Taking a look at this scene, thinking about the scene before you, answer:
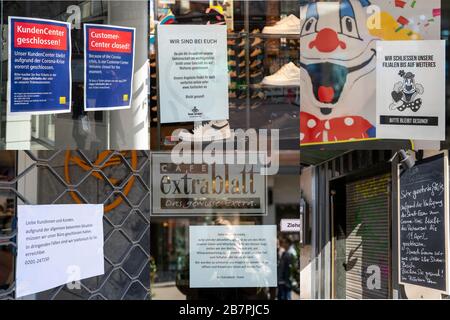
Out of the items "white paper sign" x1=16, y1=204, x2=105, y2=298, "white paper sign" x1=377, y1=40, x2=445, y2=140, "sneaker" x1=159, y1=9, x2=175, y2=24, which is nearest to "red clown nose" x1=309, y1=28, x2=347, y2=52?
"white paper sign" x1=377, y1=40, x2=445, y2=140

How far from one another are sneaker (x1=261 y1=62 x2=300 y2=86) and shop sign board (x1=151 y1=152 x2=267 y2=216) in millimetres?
464

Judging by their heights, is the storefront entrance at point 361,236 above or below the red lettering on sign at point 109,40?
below

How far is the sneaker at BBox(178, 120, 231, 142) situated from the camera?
3863mm

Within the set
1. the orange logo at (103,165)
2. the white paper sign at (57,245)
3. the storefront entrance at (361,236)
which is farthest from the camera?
A: the storefront entrance at (361,236)

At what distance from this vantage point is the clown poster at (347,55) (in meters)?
3.93

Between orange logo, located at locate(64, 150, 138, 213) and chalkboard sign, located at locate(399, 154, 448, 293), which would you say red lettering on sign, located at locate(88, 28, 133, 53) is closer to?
orange logo, located at locate(64, 150, 138, 213)

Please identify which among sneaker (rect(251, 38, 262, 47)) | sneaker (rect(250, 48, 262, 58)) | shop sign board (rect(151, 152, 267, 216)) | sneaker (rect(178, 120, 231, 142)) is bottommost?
shop sign board (rect(151, 152, 267, 216))

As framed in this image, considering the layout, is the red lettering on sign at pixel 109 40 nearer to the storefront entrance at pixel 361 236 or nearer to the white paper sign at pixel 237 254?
the white paper sign at pixel 237 254

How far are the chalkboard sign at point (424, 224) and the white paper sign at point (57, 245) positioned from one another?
68.9 inches

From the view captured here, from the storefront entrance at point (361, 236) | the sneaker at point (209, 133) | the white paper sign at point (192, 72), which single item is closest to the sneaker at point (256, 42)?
the white paper sign at point (192, 72)

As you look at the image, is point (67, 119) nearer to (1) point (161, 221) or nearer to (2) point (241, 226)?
(1) point (161, 221)

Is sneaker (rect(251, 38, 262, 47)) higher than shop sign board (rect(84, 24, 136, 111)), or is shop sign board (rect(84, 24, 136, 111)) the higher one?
sneaker (rect(251, 38, 262, 47))

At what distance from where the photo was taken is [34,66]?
3693 millimetres

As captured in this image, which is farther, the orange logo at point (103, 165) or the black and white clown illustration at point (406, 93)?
the black and white clown illustration at point (406, 93)
